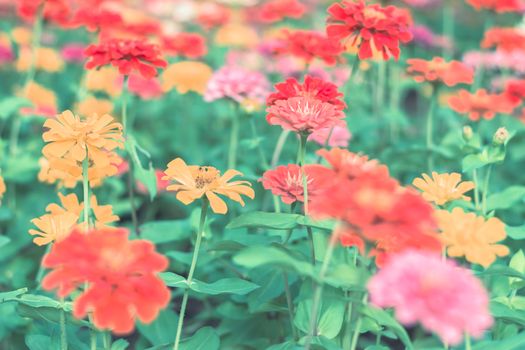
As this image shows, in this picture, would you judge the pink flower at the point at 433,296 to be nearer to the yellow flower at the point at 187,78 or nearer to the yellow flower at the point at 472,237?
the yellow flower at the point at 472,237

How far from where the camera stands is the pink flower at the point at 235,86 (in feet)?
6.31

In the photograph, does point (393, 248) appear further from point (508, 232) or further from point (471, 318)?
point (508, 232)

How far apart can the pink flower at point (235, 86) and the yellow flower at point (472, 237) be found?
90 cm

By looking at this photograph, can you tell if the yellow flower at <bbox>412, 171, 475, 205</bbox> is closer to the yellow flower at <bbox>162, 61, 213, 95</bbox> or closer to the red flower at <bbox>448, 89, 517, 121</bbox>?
the red flower at <bbox>448, 89, 517, 121</bbox>

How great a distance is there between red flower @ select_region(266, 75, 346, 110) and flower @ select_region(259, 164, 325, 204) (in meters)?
0.15

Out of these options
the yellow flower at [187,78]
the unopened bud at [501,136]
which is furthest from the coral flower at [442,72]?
the yellow flower at [187,78]

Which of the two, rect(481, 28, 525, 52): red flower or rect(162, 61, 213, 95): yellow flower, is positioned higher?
rect(481, 28, 525, 52): red flower

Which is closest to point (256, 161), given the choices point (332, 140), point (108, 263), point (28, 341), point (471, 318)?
point (332, 140)

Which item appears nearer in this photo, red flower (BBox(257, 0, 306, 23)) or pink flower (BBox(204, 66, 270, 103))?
pink flower (BBox(204, 66, 270, 103))

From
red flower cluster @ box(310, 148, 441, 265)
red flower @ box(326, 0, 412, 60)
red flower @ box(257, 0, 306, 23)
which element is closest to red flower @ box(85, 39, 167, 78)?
red flower @ box(326, 0, 412, 60)

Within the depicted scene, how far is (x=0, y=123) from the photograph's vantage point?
8.98ft

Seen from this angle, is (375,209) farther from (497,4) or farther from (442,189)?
(497,4)

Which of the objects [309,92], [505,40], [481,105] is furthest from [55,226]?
[505,40]

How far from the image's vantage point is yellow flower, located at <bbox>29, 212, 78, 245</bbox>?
131 cm
